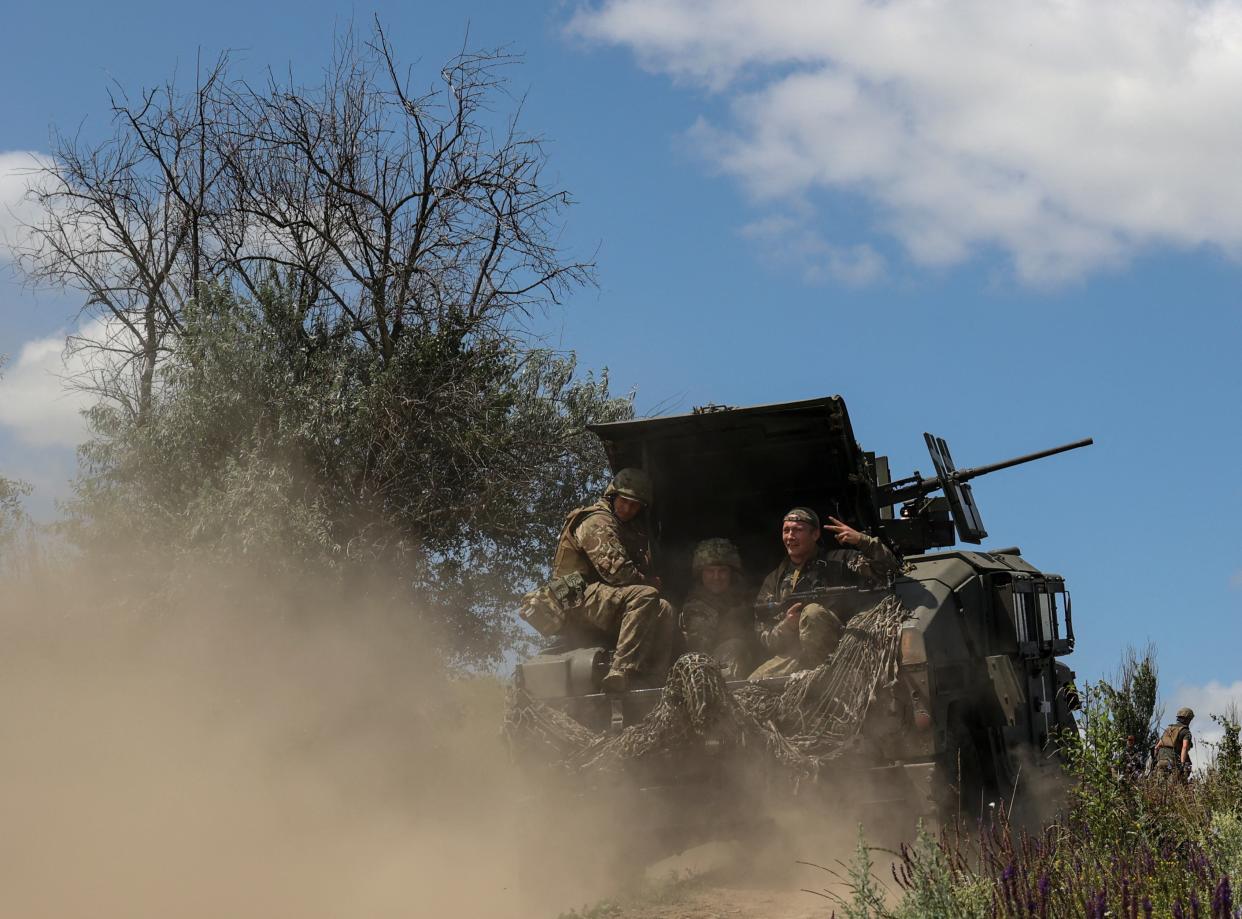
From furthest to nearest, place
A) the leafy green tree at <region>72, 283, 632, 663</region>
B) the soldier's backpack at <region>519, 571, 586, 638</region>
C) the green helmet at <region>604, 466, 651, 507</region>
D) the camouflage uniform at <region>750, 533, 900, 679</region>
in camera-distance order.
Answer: the leafy green tree at <region>72, 283, 632, 663</region>, the green helmet at <region>604, 466, 651, 507</region>, the soldier's backpack at <region>519, 571, 586, 638</region>, the camouflage uniform at <region>750, 533, 900, 679</region>

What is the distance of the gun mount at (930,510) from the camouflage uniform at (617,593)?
2.29 meters

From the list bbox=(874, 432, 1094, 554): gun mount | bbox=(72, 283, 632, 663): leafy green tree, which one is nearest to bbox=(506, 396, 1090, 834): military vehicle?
bbox=(874, 432, 1094, 554): gun mount

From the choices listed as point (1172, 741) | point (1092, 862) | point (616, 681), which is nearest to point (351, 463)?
point (616, 681)

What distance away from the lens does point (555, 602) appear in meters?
9.45

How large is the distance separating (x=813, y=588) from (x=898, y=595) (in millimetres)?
656

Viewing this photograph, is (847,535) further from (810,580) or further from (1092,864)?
(1092,864)

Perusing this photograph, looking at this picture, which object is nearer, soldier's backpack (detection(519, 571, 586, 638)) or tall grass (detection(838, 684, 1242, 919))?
tall grass (detection(838, 684, 1242, 919))

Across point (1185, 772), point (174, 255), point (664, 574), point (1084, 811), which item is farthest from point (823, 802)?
point (174, 255)

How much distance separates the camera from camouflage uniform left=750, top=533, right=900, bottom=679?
8.82 metres

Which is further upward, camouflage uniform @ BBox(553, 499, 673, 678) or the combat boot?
camouflage uniform @ BBox(553, 499, 673, 678)

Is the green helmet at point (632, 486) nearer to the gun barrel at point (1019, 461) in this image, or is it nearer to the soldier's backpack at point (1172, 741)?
the gun barrel at point (1019, 461)

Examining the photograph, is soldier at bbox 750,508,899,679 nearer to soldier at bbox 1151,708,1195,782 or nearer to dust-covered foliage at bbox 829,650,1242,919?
dust-covered foliage at bbox 829,650,1242,919

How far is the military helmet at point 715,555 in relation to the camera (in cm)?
988

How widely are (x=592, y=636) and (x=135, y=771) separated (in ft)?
23.2
